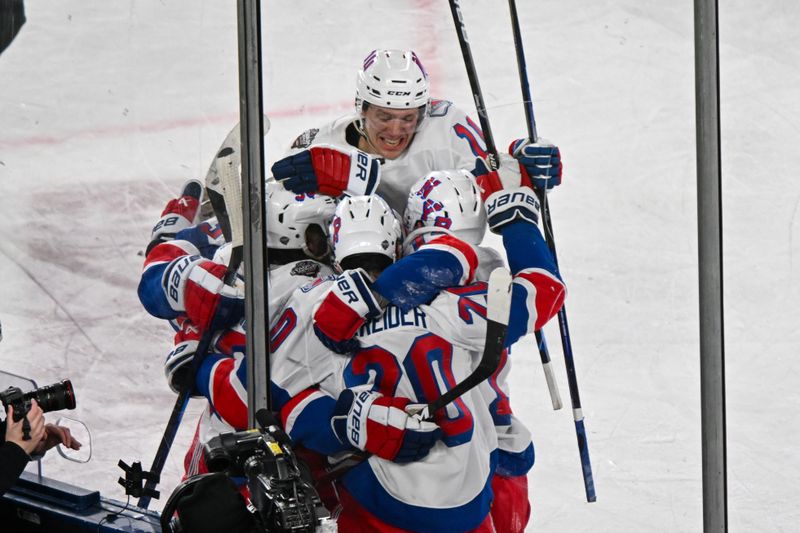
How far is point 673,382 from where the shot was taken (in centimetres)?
332

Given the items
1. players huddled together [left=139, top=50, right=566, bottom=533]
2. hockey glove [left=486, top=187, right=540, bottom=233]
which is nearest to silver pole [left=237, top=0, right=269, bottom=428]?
players huddled together [left=139, top=50, right=566, bottom=533]

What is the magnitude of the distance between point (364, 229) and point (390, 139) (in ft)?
1.38

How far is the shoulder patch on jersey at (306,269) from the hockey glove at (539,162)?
0.50 metres

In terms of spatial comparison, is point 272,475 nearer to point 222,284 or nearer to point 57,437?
point 57,437

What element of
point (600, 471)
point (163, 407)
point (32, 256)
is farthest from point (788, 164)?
point (32, 256)

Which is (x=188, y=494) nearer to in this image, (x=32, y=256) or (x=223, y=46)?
(x=223, y=46)

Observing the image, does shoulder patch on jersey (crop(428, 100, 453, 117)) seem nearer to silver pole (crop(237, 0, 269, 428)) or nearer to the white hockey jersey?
the white hockey jersey

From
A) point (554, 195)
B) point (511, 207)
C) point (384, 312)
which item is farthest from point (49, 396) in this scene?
point (554, 195)

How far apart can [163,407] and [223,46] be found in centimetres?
115

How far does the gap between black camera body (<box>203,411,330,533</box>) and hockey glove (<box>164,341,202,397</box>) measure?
20.0 inches

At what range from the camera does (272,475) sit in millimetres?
1939

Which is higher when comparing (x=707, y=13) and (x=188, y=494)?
(x=707, y=13)

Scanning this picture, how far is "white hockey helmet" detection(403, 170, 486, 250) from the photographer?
245 centimetres

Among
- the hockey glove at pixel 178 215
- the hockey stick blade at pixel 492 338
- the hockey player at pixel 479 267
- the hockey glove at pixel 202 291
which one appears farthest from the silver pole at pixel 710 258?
the hockey glove at pixel 178 215
